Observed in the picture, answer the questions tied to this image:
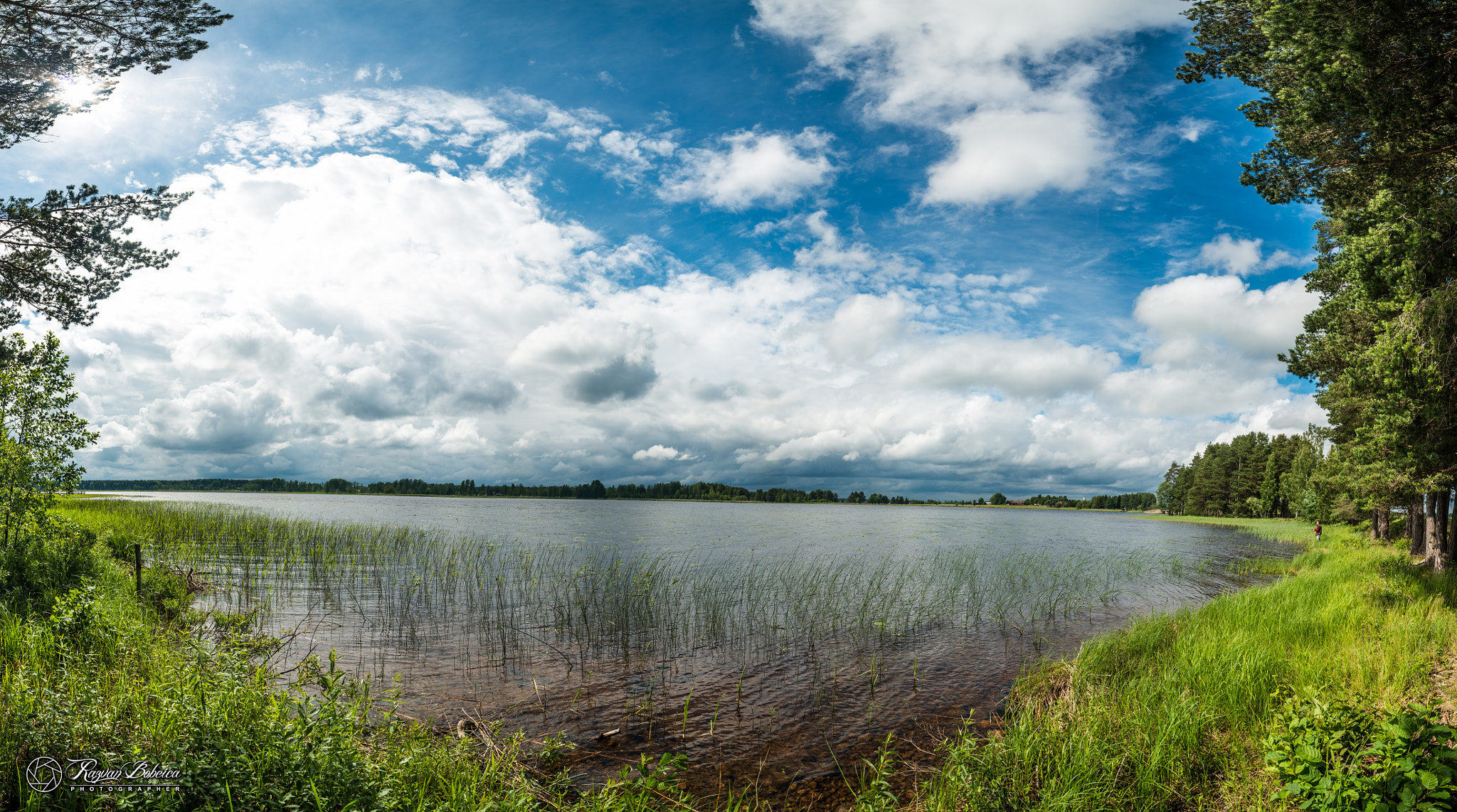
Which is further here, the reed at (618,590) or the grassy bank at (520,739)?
the reed at (618,590)

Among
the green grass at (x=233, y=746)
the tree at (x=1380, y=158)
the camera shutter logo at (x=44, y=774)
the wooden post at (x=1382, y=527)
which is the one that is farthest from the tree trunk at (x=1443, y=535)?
the camera shutter logo at (x=44, y=774)

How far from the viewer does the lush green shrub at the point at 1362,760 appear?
15.0ft

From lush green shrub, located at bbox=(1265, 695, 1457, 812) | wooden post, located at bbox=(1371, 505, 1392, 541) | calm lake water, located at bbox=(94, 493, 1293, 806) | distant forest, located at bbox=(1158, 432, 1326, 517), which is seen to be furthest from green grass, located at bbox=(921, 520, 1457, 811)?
distant forest, located at bbox=(1158, 432, 1326, 517)

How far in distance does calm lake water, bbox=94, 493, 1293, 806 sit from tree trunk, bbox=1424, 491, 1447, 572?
656 centimetres

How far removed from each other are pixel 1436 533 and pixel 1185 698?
22.7m

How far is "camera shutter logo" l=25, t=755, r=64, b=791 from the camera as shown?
524 cm

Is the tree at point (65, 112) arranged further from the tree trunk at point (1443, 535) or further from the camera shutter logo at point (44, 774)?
the tree trunk at point (1443, 535)

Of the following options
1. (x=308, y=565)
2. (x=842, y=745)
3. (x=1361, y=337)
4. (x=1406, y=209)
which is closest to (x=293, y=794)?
(x=842, y=745)

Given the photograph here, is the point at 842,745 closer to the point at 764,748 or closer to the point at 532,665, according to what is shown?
the point at 764,748

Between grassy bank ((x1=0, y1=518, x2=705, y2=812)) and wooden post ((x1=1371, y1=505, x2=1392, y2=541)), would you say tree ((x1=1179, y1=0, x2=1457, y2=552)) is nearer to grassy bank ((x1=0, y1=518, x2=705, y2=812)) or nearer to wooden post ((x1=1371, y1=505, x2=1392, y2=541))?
grassy bank ((x1=0, y1=518, x2=705, y2=812))

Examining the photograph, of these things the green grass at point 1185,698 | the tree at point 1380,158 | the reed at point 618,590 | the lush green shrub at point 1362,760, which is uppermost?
the tree at point 1380,158

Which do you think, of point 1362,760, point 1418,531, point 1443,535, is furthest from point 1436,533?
point 1362,760

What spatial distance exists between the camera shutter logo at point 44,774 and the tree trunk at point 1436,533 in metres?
32.5

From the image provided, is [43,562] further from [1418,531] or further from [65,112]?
[1418,531]
